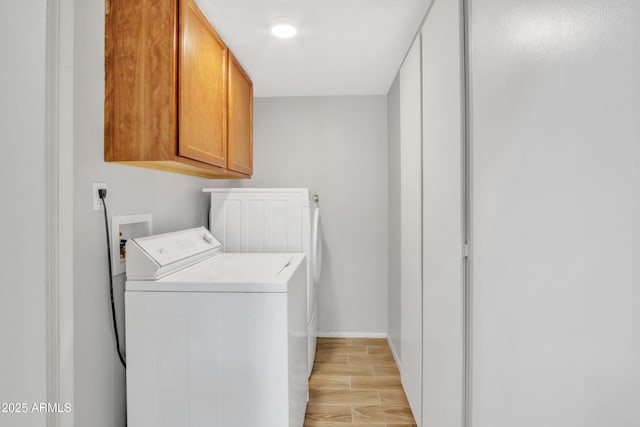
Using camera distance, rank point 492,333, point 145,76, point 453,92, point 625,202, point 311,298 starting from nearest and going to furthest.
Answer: point 625,202 < point 492,333 < point 453,92 < point 145,76 < point 311,298

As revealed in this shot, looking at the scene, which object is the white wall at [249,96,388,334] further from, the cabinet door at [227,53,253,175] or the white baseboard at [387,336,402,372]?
the cabinet door at [227,53,253,175]

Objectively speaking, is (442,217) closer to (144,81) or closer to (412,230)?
(412,230)

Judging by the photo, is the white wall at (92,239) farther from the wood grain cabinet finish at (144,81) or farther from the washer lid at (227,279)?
the washer lid at (227,279)

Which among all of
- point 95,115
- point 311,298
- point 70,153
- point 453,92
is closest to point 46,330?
point 70,153

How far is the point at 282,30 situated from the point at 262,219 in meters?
1.27

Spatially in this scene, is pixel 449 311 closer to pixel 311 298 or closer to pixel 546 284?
pixel 546 284

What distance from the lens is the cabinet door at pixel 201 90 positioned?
154 centimetres

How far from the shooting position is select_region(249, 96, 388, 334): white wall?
328 cm

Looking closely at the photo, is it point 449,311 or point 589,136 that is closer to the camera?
point 589,136

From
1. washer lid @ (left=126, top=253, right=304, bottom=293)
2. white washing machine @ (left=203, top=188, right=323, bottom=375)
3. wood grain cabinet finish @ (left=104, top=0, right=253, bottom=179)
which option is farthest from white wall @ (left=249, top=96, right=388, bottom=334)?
wood grain cabinet finish @ (left=104, top=0, right=253, bottom=179)

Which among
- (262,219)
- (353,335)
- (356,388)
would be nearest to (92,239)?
(262,219)

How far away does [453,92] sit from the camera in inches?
52.4

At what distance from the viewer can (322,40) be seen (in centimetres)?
213

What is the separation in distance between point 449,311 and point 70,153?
139cm
